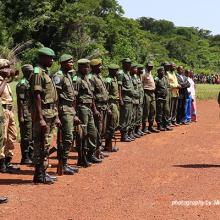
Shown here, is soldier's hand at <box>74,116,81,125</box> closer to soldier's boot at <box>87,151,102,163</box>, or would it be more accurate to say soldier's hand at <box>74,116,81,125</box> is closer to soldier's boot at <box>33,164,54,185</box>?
soldier's boot at <box>87,151,102,163</box>

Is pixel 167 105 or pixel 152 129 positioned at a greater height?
pixel 167 105

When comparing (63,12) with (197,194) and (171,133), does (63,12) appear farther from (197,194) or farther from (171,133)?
(197,194)

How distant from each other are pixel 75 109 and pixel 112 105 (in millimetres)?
2265

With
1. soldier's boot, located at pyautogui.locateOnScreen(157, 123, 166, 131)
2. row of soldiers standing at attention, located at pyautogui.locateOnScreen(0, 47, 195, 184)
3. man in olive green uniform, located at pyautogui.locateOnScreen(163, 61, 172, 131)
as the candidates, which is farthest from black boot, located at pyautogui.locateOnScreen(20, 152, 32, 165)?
man in olive green uniform, located at pyautogui.locateOnScreen(163, 61, 172, 131)

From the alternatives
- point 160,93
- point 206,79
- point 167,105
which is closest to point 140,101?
point 160,93

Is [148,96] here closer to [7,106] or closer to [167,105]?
[167,105]

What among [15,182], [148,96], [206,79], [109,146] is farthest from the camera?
[206,79]

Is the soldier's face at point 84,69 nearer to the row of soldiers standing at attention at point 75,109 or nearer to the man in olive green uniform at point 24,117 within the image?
the row of soldiers standing at attention at point 75,109

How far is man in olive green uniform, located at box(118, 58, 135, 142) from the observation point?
39.3ft

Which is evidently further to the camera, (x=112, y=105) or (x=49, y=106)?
(x=112, y=105)

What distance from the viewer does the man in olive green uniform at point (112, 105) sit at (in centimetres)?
1067

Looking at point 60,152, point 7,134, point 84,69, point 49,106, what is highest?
point 84,69

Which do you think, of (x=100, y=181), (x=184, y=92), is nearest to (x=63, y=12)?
(x=184, y=92)

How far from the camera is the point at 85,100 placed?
8.85 m
